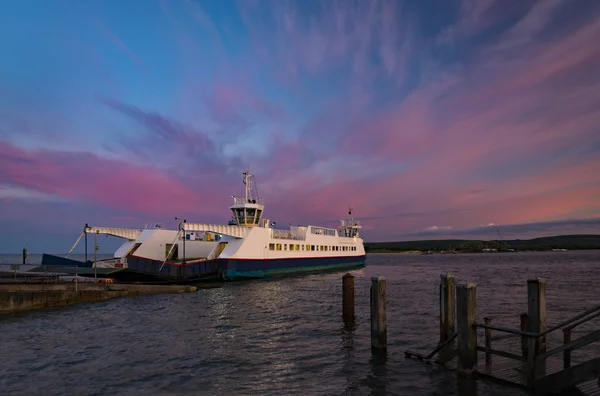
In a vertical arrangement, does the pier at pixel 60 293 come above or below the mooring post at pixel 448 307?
below

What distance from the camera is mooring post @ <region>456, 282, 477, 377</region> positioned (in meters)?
10.7

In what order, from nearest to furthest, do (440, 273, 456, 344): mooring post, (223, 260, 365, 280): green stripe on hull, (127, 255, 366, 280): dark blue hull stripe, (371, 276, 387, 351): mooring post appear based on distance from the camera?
(440, 273, 456, 344): mooring post < (371, 276, 387, 351): mooring post < (127, 255, 366, 280): dark blue hull stripe < (223, 260, 365, 280): green stripe on hull

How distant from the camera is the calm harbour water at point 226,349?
1194 centimetres

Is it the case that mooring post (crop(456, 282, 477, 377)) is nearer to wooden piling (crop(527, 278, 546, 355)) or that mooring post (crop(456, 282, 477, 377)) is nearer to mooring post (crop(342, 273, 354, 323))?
wooden piling (crop(527, 278, 546, 355))

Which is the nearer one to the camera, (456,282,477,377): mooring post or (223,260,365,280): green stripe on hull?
(456,282,477,377): mooring post

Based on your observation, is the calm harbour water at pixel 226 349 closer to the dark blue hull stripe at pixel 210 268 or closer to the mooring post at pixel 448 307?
the mooring post at pixel 448 307

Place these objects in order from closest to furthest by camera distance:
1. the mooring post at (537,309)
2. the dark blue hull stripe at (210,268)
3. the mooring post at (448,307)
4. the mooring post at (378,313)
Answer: the mooring post at (537,309) < the mooring post at (448,307) < the mooring post at (378,313) < the dark blue hull stripe at (210,268)

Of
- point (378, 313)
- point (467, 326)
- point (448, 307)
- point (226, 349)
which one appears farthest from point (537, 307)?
point (226, 349)

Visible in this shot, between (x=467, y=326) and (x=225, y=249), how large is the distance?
3688cm

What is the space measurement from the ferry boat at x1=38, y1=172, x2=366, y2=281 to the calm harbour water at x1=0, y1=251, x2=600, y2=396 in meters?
14.4

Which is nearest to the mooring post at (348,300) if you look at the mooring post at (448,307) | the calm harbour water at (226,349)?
the calm harbour water at (226,349)

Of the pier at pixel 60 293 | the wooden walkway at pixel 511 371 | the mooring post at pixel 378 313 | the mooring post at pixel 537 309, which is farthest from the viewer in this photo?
the pier at pixel 60 293

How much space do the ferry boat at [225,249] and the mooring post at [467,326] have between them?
3477 centimetres

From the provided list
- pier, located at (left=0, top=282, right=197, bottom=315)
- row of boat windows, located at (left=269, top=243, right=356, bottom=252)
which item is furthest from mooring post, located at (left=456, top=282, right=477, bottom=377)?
row of boat windows, located at (left=269, top=243, right=356, bottom=252)
